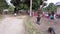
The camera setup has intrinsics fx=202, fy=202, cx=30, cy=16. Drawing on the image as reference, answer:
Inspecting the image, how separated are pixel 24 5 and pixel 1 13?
14.3ft

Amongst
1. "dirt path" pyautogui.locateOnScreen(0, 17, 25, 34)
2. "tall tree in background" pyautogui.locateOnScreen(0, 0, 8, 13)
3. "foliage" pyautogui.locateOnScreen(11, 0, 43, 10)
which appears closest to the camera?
A: "dirt path" pyautogui.locateOnScreen(0, 17, 25, 34)

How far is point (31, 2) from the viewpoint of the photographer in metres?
33.6

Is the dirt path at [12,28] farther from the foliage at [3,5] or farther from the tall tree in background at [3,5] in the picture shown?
the foliage at [3,5]

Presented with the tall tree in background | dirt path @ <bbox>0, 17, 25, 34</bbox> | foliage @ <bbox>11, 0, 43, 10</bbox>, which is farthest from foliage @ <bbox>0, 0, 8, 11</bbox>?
dirt path @ <bbox>0, 17, 25, 34</bbox>

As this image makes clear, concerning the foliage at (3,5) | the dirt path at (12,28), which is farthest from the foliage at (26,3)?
the dirt path at (12,28)

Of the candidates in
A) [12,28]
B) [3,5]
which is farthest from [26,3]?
[12,28]

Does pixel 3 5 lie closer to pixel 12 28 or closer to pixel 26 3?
pixel 26 3

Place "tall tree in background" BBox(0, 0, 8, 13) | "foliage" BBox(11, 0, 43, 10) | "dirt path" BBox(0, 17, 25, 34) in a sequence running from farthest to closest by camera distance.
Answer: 1. "tall tree in background" BBox(0, 0, 8, 13)
2. "foliage" BBox(11, 0, 43, 10)
3. "dirt path" BBox(0, 17, 25, 34)

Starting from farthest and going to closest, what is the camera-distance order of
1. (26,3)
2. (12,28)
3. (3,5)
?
1. (3,5)
2. (26,3)
3. (12,28)

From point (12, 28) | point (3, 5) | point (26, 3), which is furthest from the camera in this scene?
point (3, 5)

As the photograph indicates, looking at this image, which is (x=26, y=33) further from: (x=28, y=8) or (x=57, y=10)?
(x=28, y=8)

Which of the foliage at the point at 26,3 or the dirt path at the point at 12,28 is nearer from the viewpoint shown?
the dirt path at the point at 12,28

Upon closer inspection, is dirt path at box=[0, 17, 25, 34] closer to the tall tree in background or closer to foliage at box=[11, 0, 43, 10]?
foliage at box=[11, 0, 43, 10]

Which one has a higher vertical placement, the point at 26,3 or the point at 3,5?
the point at 26,3
